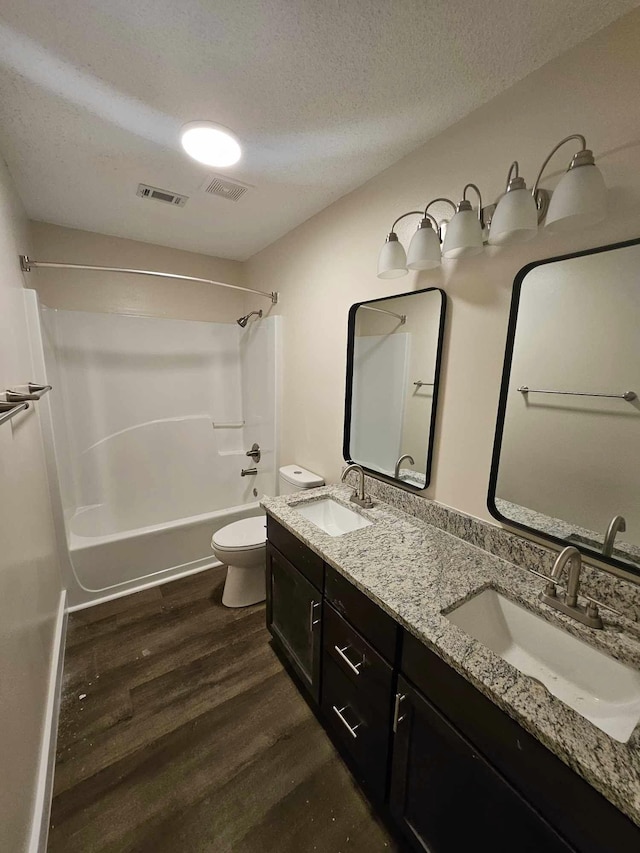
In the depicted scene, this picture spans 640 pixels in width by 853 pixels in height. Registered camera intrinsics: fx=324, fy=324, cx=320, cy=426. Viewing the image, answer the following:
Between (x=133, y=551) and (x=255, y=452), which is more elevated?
(x=255, y=452)

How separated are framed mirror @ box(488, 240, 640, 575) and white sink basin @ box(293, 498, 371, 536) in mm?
698

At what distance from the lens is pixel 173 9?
0.86m

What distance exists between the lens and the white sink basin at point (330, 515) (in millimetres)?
1667

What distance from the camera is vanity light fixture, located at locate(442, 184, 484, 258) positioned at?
1.13 meters

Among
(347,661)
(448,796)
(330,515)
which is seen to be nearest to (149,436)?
(330,515)

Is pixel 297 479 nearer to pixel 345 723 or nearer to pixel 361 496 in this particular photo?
pixel 361 496

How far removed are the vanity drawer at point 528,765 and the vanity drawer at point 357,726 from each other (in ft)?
1.10

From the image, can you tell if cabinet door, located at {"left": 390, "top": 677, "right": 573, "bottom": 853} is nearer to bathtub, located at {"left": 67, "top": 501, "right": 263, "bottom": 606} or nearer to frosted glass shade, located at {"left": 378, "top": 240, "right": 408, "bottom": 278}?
frosted glass shade, located at {"left": 378, "top": 240, "right": 408, "bottom": 278}

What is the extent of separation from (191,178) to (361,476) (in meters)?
1.73

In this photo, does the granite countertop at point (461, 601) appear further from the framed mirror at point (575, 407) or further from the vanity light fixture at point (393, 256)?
the vanity light fixture at point (393, 256)

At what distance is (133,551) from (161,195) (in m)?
2.20

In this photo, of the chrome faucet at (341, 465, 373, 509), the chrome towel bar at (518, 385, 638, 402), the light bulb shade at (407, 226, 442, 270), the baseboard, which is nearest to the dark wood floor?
the baseboard

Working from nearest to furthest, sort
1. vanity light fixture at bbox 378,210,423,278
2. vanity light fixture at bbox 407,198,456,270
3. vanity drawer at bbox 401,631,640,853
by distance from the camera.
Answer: vanity drawer at bbox 401,631,640,853 < vanity light fixture at bbox 407,198,456,270 < vanity light fixture at bbox 378,210,423,278

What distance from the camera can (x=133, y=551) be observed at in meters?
2.18
